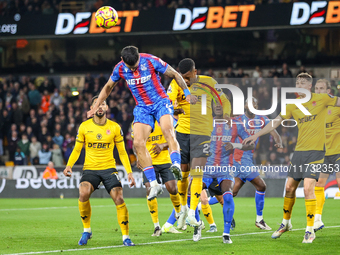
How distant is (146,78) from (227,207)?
2388 millimetres

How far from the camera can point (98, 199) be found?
19172mm

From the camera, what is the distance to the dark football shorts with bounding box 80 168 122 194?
26.6ft

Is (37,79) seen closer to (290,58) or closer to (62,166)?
(62,166)

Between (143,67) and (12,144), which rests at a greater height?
(143,67)

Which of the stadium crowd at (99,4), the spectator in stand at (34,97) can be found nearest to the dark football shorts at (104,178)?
the stadium crowd at (99,4)

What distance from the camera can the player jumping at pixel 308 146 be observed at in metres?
7.80

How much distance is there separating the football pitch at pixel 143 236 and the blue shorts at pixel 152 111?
192 cm

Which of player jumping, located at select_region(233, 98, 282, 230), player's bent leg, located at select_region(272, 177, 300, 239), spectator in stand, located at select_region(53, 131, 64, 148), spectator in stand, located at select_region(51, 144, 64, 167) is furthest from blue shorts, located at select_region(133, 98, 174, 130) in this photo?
spectator in stand, located at select_region(53, 131, 64, 148)

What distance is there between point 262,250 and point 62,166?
13.5 m

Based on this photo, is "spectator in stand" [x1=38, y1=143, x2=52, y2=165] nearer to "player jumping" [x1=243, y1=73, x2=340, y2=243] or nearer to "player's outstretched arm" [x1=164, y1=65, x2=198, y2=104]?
"player's outstretched arm" [x1=164, y1=65, x2=198, y2=104]

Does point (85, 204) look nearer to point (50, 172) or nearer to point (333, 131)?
point (333, 131)

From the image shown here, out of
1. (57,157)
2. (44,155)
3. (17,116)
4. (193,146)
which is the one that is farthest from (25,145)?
(193,146)

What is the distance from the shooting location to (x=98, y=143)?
27.3 ft

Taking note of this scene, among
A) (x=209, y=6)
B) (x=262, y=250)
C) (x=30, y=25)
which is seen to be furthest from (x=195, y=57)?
(x=262, y=250)
